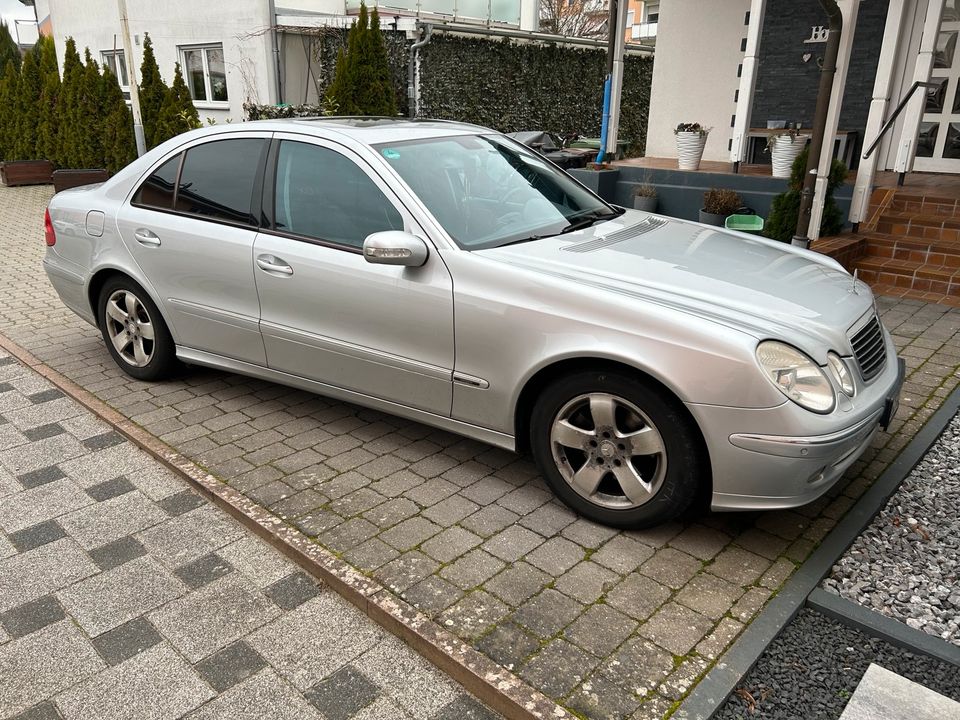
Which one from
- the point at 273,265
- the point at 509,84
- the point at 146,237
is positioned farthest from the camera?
the point at 509,84

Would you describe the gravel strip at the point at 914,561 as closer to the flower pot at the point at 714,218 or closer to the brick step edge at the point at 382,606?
the brick step edge at the point at 382,606

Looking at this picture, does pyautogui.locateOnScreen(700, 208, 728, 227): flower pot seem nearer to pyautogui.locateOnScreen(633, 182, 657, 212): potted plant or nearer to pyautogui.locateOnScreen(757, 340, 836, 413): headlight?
pyautogui.locateOnScreen(633, 182, 657, 212): potted plant

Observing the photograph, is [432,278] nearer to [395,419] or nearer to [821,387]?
[395,419]

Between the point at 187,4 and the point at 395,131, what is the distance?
16146mm

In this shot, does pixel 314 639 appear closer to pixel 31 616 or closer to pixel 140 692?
pixel 140 692

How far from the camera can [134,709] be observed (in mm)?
2516

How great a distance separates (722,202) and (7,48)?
68.1 feet

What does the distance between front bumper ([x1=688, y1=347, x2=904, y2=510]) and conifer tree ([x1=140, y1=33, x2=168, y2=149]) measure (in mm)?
13945

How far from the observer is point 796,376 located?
297cm

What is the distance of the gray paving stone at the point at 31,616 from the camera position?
2900 millimetres

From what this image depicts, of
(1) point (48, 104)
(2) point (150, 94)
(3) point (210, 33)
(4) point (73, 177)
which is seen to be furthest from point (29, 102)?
(4) point (73, 177)

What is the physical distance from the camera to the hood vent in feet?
12.3

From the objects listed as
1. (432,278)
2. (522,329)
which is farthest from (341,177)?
(522,329)

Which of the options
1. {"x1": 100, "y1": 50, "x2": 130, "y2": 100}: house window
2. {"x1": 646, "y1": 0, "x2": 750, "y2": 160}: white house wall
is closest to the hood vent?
{"x1": 646, "y1": 0, "x2": 750, "y2": 160}: white house wall
